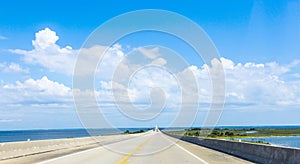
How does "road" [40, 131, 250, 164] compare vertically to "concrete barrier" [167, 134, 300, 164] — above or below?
below

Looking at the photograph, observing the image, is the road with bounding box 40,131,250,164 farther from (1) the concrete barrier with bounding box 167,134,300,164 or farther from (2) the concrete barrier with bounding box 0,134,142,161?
(2) the concrete barrier with bounding box 0,134,142,161

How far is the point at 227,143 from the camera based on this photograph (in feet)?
89.9

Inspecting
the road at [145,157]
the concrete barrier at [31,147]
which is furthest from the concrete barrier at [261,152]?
the concrete barrier at [31,147]

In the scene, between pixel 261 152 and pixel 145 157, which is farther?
pixel 145 157

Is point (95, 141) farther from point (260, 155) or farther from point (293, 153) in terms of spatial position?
point (293, 153)

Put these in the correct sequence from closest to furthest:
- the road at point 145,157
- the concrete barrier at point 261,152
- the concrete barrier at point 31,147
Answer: the concrete barrier at point 261,152
the road at point 145,157
the concrete barrier at point 31,147

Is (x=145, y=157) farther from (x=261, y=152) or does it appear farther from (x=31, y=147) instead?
(x=31, y=147)

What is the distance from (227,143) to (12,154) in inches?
572

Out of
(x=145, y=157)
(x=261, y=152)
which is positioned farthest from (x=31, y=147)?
(x=261, y=152)

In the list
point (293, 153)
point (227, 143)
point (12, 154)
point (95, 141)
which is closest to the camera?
point (293, 153)

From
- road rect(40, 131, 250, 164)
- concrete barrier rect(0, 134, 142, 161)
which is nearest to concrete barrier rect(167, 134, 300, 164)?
road rect(40, 131, 250, 164)

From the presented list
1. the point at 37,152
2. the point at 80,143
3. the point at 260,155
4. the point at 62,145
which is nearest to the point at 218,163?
the point at 260,155

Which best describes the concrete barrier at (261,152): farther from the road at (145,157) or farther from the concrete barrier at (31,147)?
the concrete barrier at (31,147)

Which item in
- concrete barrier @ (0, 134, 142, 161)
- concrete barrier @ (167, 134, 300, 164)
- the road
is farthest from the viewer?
concrete barrier @ (0, 134, 142, 161)
